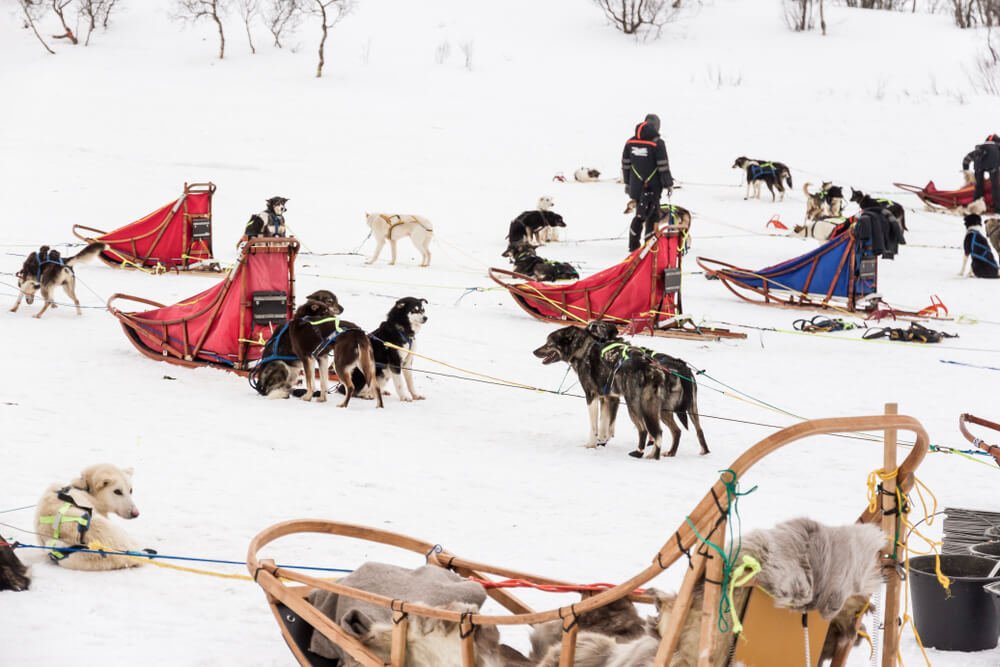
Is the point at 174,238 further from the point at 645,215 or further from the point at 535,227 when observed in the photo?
the point at 645,215

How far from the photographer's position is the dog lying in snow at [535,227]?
1237cm

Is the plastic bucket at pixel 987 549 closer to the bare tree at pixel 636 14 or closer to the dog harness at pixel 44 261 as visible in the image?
the dog harness at pixel 44 261

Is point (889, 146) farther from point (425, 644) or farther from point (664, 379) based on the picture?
point (425, 644)

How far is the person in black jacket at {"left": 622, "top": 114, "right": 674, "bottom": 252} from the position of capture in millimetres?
11766

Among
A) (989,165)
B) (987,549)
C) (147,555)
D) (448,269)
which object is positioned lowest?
(147,555)

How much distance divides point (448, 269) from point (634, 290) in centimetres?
334

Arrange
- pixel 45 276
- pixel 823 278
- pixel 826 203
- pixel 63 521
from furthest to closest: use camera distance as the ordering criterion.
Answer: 1. pixel 826 203
2. pixel 823 278
3. pixel 45 276
4. pixel 63 521

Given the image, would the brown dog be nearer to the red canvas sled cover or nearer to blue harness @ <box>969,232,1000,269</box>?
the red canvas sled cover

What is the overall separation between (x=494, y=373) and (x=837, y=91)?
15.0 m

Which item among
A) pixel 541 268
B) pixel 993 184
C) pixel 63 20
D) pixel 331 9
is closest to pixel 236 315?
pixel 541 268

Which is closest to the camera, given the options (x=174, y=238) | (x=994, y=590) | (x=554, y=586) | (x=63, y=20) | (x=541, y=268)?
(x=554, y=586)

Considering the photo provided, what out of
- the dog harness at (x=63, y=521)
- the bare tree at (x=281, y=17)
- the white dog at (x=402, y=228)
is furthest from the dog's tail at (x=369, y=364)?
the bare tree at (x=281, y=17)

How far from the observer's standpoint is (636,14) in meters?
24.8

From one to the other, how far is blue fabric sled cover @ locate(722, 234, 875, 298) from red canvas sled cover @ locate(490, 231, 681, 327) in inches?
61.2
